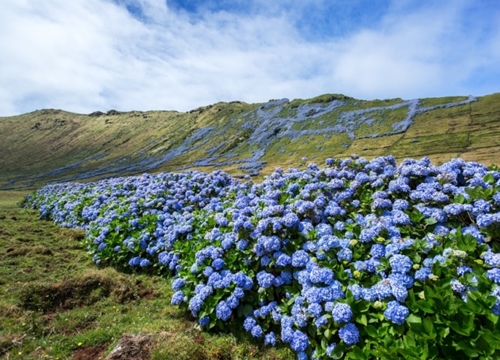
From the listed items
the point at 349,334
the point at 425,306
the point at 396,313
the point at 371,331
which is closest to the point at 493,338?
the point at 425,306

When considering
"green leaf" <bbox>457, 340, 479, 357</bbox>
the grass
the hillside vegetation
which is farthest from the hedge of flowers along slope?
the hillside vegetation

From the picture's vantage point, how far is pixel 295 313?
586 centimetres

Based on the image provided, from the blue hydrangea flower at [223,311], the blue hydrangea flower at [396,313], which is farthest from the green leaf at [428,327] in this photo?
the blue hydrangea flower at [223,311]

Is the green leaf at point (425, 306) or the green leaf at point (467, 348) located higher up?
the green leaf at point (425, 306)

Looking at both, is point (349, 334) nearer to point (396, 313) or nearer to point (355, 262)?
point (396, 313)

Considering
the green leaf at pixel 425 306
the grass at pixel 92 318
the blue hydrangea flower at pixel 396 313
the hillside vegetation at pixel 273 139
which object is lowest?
the grass at pixel 92 318

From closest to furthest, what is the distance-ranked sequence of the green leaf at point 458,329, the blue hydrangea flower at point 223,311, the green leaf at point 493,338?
the green leaf at point 493,338 < the green leaf at point 458,329 < the blue hydrangea flower at point 223,311

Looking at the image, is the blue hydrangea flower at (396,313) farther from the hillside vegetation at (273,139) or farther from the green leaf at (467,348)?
the hillside vegetation at (273,139)

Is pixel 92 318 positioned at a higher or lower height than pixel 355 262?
lower

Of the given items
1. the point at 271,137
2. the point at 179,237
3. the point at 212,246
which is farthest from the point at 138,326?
the point at 271,137

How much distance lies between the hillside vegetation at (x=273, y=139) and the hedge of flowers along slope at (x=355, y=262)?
34.7 m

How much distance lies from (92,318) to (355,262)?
6.70 metres

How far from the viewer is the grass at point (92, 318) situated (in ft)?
20.1

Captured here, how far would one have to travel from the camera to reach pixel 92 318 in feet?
25.8
